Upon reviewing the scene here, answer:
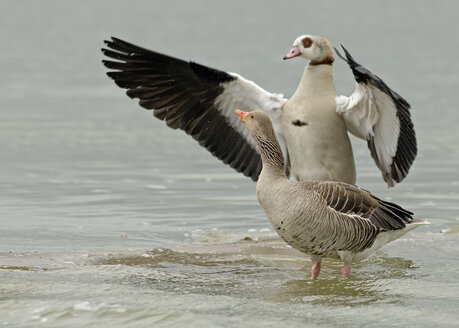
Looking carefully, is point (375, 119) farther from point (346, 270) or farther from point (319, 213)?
point (319, 213)

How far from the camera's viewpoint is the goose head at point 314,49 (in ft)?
33.3

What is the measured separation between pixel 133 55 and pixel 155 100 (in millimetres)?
658

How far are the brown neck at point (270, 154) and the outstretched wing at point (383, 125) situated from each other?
1.39m

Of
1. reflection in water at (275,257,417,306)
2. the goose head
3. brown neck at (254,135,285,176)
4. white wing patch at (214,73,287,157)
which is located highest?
the goose head

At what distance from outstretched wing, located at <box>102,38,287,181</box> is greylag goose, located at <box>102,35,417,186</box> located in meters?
0.01

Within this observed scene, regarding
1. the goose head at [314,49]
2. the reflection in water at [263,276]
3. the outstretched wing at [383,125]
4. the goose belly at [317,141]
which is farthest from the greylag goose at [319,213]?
the goose head at [314,49]

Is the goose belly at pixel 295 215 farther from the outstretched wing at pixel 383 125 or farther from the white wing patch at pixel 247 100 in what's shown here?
the white wing patch at pixel 247 100

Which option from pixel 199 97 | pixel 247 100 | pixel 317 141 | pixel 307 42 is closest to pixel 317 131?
pixel 317 141

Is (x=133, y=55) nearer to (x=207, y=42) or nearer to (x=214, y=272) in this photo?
(x=214, y=272)

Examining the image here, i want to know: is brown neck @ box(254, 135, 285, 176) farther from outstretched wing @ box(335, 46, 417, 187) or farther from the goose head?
the goose head

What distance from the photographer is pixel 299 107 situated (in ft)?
33.1

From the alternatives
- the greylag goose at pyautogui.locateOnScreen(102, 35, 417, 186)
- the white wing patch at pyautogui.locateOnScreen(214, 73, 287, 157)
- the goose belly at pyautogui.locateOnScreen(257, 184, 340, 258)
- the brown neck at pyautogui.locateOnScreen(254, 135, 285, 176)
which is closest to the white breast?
the greylag goose at pyautogui.locateOnScreen(102, 35, 417, 186)

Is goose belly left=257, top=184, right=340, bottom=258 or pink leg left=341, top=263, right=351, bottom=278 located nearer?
goose belly left=257, top=184, right=340, bottom=258

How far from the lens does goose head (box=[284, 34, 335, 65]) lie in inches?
400
